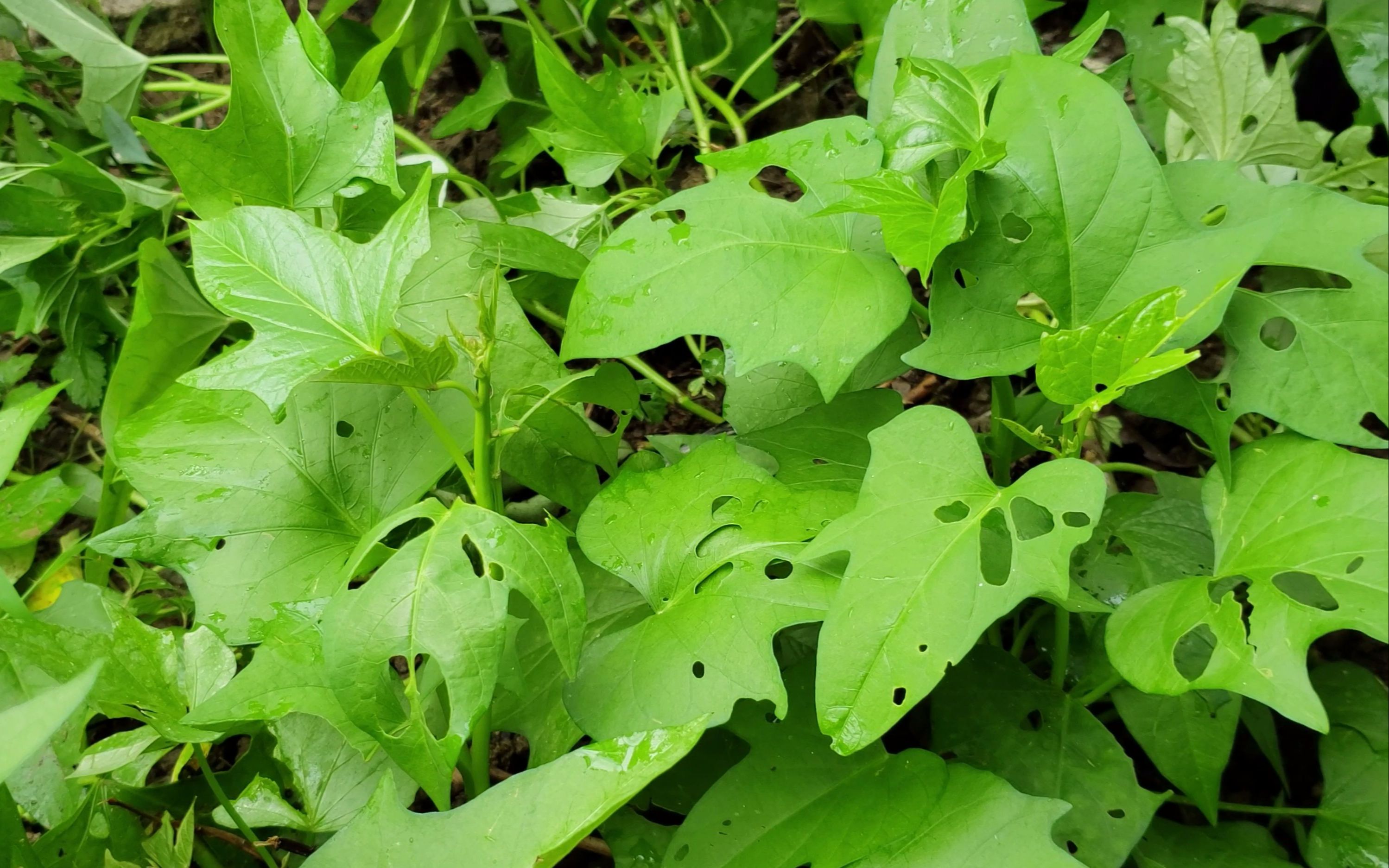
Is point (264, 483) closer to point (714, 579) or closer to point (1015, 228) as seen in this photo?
point (714, 579)

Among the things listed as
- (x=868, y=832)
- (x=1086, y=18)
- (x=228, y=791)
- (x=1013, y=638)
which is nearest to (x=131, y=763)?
(x=228, y=791)

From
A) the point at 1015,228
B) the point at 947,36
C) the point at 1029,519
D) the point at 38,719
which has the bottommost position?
the point at 1029,519

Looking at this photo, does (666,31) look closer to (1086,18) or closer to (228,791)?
(1086,18)

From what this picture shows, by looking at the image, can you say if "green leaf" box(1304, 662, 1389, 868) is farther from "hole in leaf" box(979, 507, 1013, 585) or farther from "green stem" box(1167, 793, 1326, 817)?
"hole in leaf" box(979, 507, 1013, 585)

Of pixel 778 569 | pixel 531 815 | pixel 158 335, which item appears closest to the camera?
pixel 531 815

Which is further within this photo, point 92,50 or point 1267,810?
point 92,50

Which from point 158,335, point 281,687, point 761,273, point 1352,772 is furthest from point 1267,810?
point 158,335

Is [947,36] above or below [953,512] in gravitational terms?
above

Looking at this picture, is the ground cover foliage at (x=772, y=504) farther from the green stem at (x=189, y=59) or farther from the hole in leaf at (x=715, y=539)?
the green stem at (x=189, y=59)
